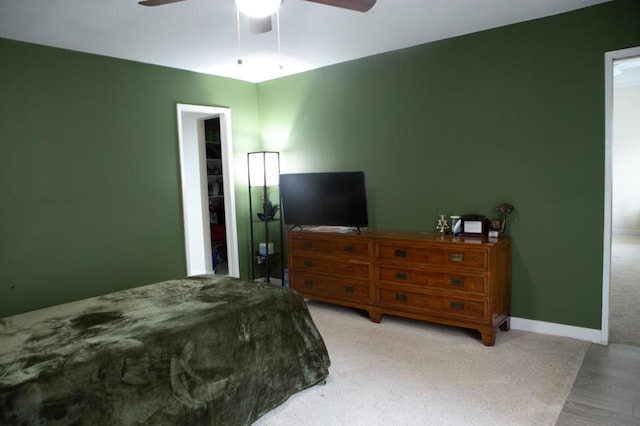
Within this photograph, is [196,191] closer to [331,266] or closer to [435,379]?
[331,266]

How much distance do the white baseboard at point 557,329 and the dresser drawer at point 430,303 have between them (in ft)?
1.78

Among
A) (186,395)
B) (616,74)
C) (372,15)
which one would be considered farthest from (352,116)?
(616,74)

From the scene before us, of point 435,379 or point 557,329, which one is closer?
point 435,379

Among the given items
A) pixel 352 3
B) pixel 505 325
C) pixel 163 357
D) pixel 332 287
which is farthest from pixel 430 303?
pixel 352 3

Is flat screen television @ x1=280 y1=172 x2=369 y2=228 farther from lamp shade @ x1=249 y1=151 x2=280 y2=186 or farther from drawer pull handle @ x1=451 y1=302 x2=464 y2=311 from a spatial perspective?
drawer pull handle @ x1=451 y1=302 x2=464 y2=311

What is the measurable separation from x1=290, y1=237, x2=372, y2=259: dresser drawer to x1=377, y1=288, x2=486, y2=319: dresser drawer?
1.27ft

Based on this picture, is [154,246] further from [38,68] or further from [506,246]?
[506,246]

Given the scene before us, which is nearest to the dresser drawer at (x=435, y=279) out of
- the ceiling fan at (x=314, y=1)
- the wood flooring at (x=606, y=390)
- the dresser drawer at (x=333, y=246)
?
the dresser drawer at (x=333, y=246)

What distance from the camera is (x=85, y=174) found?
12.4ft

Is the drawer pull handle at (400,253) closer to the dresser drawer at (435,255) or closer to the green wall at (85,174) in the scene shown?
the dresser drawer at (435,255)

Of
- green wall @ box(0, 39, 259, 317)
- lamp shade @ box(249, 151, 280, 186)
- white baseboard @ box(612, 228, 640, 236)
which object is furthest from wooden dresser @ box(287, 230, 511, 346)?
white baseboard @ box(612, 228, 640, 236)

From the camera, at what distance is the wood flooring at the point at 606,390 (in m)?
2.31

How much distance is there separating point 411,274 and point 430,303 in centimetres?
28

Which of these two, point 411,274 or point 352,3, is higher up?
point 352,3
